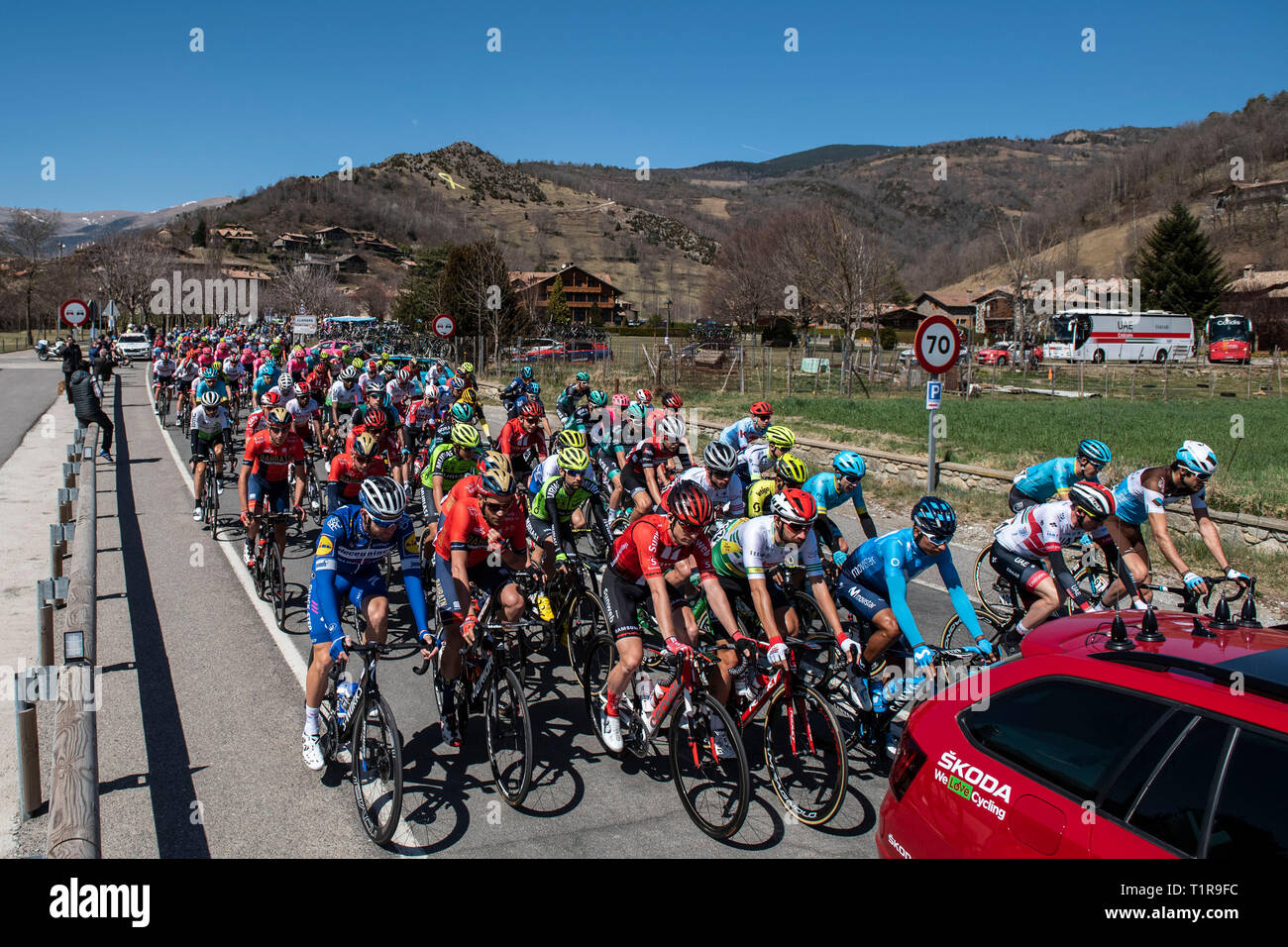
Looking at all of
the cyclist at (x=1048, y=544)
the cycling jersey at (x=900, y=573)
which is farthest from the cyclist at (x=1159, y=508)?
the cycling jersey at (x=900, y=573)

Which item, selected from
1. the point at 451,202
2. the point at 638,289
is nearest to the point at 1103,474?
the point at 638,289

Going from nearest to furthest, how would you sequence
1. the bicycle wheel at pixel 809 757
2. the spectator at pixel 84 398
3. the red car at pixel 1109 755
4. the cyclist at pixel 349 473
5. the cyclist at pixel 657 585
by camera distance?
1. the red car at pixel 1109 755
2. the bicycle wheel at pixel 809 757
3. the cyclist at pixel 657 585
4. the cyclist at pixel 349 473
5. the spectator at pixel 84 398

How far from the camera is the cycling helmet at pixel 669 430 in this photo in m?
9.40

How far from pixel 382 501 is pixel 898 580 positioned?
3.37 metres

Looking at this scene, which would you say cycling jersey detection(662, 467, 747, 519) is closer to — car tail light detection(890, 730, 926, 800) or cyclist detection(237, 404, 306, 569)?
cyclist detection(237, 404, 306, 569)

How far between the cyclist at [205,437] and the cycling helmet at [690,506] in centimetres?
915

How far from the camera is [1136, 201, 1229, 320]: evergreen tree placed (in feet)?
209

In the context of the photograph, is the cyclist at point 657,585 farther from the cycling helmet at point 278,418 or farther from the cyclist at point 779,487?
the cycling helmet at point 278,418

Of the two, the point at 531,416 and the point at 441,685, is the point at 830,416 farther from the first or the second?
the point at 441,685

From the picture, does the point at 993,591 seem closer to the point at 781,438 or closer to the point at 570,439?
the point at 781,438

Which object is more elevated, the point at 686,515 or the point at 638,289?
the point at 638,289

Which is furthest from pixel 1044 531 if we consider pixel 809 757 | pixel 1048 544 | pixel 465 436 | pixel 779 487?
pixel 465 436

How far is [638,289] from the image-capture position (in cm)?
12731
